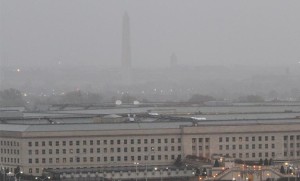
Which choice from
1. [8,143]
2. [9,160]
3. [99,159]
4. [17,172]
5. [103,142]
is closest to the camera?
[17,172]

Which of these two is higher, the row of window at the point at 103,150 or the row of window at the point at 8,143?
the row of window at the point at 8,143

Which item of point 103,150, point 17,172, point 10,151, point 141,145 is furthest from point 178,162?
point 10,151

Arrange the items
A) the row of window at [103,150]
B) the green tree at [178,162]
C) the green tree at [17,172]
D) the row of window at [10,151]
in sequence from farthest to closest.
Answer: the row of window at [10,151], the row of window at [103,150], the green tree at [178,162], the green tree at [17,172]

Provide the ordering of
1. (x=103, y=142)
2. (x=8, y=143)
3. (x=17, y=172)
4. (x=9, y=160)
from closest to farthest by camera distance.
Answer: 1. (x=17, y=172)
2. (x=103, y=142)
3. (x=9, y=160)
4. (x=8, y=143)

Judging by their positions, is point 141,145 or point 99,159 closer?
point 99,159

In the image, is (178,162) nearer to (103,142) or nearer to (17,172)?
(103,142)

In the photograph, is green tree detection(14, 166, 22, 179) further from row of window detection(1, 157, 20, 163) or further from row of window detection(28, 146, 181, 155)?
row of window detection(28, 146, 181, 155)

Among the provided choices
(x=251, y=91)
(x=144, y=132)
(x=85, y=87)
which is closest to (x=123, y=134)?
(x=144, y=132)

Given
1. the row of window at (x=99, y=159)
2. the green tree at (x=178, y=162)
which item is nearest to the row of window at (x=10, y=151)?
the row of window at (x=99, y=159)

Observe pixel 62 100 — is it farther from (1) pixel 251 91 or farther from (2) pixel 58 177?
(2) pixel 58 177

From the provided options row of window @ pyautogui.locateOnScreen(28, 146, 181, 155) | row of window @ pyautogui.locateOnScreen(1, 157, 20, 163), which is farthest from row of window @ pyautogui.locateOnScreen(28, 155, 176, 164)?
row of window @ pyautogui.locateOnScreen(1, 157, 20, 163)

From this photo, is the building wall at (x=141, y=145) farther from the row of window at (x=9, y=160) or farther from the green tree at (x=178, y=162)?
the green tree at (x=178, y=162)
